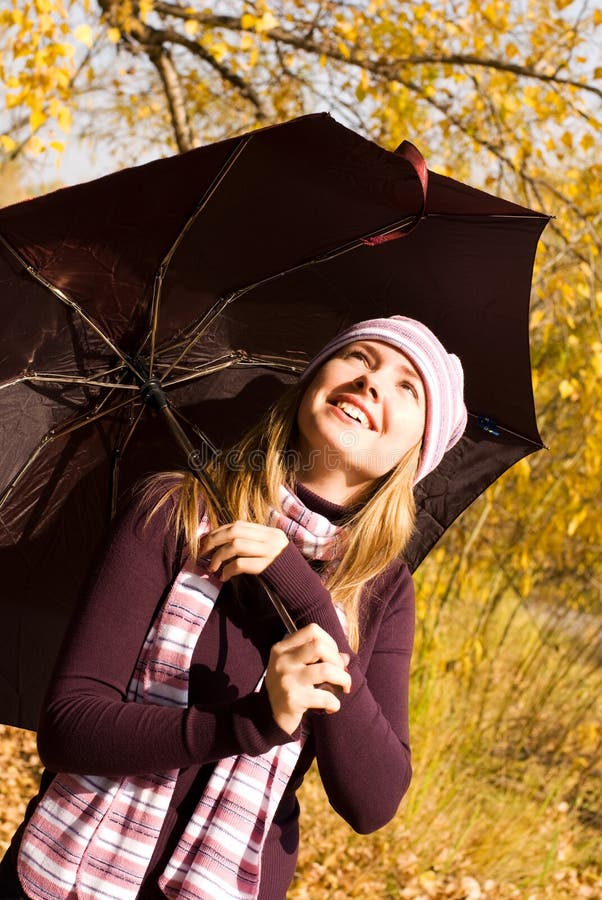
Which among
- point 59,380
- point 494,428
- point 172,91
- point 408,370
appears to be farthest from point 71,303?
point 172,91

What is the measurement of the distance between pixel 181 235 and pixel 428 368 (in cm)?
56

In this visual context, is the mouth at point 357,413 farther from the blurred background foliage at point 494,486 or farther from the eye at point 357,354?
the blurred background foliage at point 494,486

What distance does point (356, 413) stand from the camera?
179cm

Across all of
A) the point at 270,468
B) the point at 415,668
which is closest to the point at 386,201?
the point at 270,468

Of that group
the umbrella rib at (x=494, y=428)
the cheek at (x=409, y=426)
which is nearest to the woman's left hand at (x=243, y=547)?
the cheek at (x=409, y=426)

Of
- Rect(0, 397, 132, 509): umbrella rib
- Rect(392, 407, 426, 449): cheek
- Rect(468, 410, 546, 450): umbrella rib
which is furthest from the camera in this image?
Rect(468, 410, 546, 450): umbrella rib

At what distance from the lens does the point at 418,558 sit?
2.32m

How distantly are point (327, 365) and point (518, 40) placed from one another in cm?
388

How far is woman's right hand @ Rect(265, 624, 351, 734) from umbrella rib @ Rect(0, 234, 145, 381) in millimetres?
849

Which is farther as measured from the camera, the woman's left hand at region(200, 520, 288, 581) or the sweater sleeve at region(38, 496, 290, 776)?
the woman's left hand at region(200, 520, 288, 581)

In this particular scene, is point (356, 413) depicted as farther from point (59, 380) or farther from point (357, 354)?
point (59, 380)

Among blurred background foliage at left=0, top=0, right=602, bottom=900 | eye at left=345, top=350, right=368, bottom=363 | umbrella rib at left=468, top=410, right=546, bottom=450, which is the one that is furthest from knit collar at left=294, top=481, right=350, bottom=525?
blurred background foliage at left=0, top=0, right=602, bottom=900

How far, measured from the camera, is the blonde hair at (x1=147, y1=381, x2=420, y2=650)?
1.79 metres

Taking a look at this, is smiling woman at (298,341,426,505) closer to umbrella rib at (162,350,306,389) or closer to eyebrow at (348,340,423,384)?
eyebrow at (348,340,423,384)
